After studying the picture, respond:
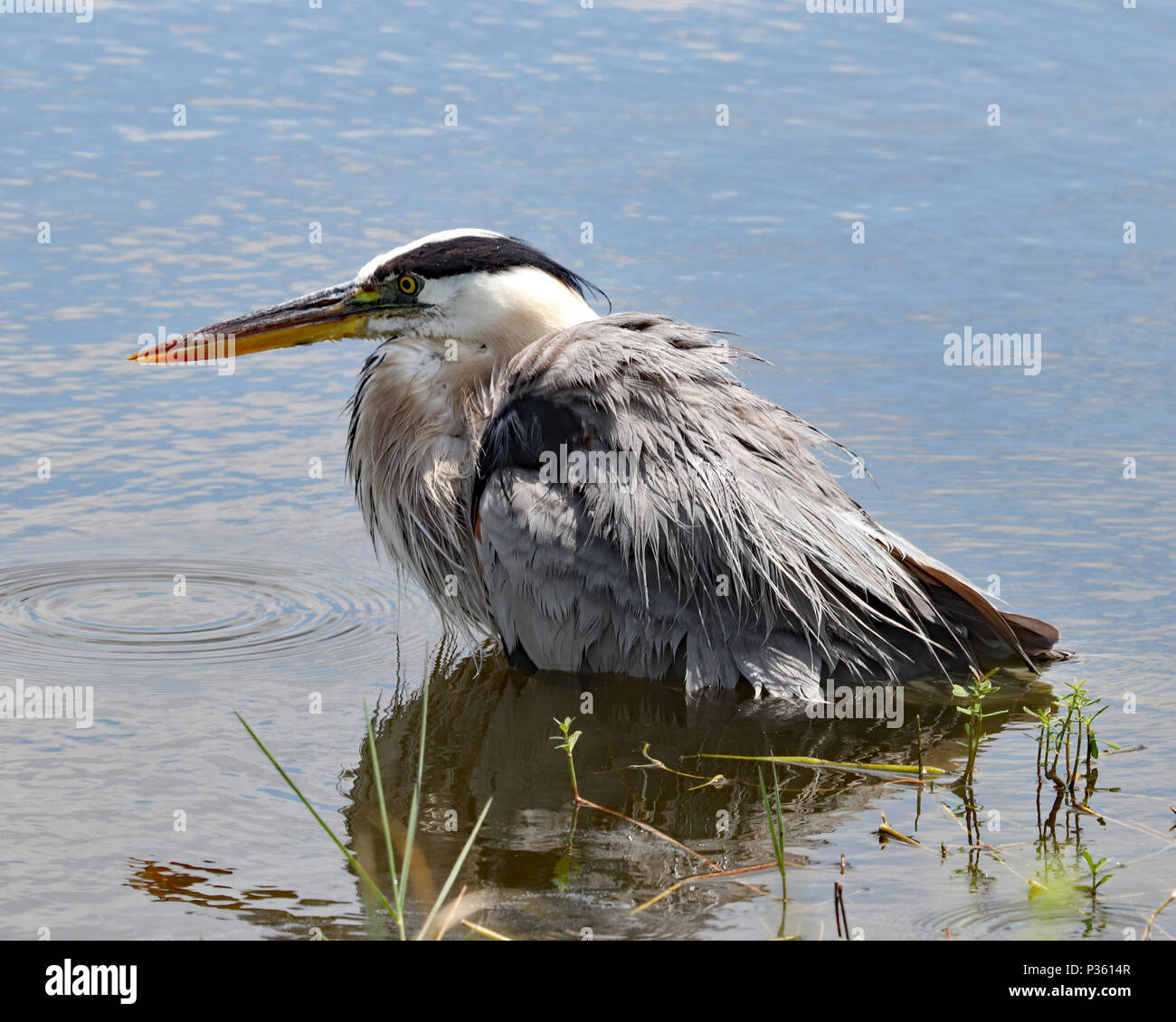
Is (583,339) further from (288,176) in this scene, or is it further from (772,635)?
(288,176)

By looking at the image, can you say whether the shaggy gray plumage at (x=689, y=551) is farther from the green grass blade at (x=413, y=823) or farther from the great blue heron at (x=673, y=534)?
the green grass blade at (x=413, y=823)

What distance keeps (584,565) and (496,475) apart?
52cm

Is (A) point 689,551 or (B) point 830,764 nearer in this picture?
(B) point 830,764

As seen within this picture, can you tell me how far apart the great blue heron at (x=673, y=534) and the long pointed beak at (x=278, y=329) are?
46 cm

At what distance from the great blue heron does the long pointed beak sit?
46 cm

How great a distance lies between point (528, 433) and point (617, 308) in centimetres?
305

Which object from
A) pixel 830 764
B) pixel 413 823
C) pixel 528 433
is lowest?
pixel 830 764

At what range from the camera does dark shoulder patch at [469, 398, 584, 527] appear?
605 cm

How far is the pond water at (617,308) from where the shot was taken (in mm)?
4941

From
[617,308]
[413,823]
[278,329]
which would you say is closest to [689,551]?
[413,823]

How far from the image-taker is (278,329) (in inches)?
272

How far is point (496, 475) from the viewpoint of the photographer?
6.16 meters

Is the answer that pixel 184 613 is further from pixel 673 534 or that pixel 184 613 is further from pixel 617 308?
pixel 617 308
